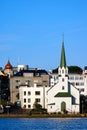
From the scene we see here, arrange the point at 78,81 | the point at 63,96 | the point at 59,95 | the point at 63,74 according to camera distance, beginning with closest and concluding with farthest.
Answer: the point at 63,96
the point at 59,95
the point at 63,74
the point at 78,81

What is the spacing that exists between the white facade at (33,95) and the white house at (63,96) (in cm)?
545

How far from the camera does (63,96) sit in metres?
142

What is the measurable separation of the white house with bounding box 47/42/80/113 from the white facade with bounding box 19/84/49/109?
17.9ft

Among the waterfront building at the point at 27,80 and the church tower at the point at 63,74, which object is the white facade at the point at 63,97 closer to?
the church tower at the point at 63,74

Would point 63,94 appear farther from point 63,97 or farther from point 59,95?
point 63,97

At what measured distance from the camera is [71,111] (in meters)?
142

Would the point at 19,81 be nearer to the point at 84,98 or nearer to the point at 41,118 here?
the point at 84,98

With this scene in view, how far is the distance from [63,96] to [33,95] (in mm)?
10392

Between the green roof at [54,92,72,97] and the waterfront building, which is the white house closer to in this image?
the green roof at [54,92,72,97]

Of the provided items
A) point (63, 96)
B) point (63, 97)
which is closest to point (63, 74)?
point (63, 96)

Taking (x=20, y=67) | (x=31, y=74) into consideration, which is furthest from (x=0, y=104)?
(x=20, y=67)

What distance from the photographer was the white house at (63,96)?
466 ft

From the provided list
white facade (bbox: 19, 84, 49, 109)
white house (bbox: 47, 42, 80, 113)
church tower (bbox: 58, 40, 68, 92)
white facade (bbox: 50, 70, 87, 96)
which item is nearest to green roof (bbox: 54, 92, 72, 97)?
white house (bbox: 47, 42, 80, 113)

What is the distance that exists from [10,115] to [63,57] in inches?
655
